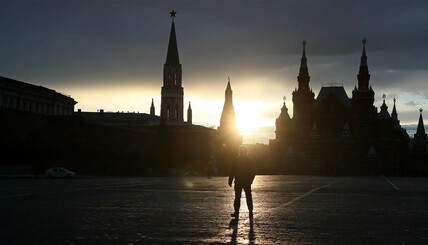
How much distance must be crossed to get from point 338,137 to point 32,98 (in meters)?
63.7

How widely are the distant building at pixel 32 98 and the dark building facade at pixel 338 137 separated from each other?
46.7 meters

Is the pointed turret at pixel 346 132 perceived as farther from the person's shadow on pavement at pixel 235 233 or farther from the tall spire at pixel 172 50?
the person's shadow on pavement at pixel 235 233

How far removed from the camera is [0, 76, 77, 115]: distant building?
314 ft

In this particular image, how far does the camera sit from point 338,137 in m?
125

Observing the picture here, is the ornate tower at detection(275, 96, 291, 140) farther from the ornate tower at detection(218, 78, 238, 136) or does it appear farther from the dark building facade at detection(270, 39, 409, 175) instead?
the ornate tower at detection(218, 78, 238, 136)

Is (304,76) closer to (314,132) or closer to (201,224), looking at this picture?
(314,132)

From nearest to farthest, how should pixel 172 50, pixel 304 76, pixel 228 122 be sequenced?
pixel 304 76, pixel 172 50, pixel 228 122

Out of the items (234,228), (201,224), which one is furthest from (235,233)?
(201,224)

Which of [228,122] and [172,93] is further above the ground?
[172,93]

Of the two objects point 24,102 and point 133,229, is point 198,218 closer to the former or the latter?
point 133,229

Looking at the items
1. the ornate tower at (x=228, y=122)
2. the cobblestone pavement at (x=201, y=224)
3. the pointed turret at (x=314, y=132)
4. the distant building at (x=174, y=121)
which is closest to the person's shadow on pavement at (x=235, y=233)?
the cobblestone pavement at (x=201, y=224)

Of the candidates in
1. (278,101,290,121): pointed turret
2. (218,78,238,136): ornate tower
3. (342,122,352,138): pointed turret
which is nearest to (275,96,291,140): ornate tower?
(278,101,290,121): pointed turret

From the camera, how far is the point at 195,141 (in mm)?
133875

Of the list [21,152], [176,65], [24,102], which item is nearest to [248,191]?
[21,152]
